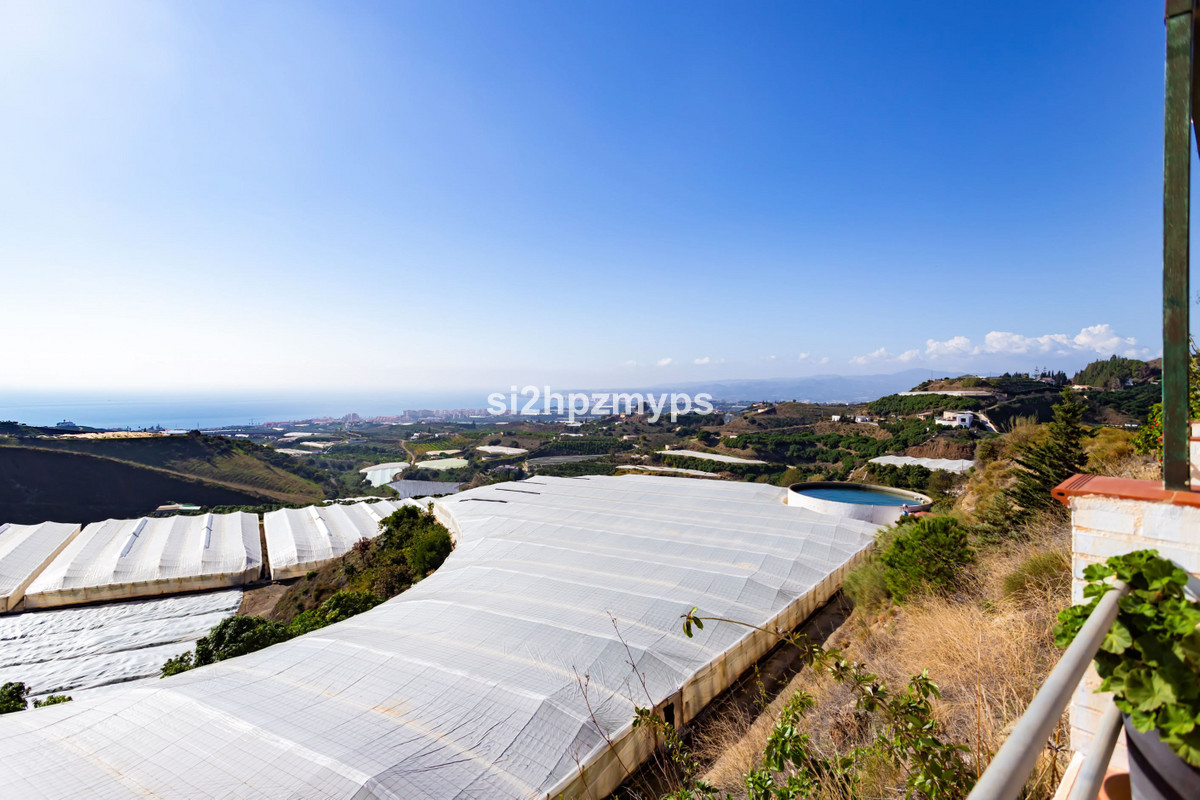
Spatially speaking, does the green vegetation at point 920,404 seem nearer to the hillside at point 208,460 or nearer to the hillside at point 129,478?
the hillside at point 129,478

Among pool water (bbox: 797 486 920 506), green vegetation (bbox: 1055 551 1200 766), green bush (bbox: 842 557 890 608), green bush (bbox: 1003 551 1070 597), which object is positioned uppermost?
green vegetation (bbox: 1055 551 1200 766)

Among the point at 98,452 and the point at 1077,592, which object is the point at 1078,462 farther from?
the point at 98,452

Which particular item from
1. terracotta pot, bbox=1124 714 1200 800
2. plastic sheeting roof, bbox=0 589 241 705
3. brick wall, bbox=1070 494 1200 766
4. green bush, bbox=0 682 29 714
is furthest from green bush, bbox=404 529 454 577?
terracotta pot, bbox=1124 714 1200 800

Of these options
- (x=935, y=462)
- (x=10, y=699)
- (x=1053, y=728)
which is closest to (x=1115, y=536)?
(x=1053, y=728)

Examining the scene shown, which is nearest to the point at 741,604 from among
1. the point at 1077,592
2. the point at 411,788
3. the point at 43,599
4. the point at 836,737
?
the point at 836,737

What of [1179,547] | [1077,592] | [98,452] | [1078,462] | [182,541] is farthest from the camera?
[98,452]

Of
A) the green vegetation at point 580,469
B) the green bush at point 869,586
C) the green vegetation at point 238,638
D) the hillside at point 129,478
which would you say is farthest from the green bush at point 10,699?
the hillside at point 129,478

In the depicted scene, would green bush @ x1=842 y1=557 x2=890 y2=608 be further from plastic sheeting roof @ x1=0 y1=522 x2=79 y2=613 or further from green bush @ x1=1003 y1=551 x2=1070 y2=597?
plastic sheeting roof @ x1=0 y1=522 x2=79 y2=613
